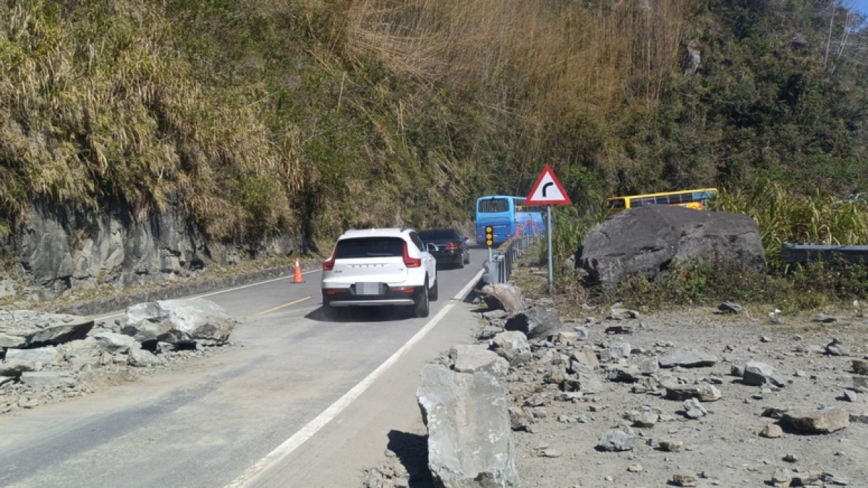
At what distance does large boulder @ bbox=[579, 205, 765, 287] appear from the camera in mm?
14773

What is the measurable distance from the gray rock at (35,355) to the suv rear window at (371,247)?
564 cm

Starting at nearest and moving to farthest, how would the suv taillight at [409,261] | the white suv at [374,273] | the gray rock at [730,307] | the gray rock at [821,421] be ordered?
the gray rock at [821,421]
the gray rock at [730,307]
the white suv at [374,273]
the suv taillight at [409,261]

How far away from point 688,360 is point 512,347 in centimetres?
220

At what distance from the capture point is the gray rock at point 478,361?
Answer: 8875mm

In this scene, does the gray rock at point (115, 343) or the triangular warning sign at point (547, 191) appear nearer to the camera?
the gray rock at point (115, 343)

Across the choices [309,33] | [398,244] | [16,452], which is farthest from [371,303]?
[309,33]

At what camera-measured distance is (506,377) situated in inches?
354

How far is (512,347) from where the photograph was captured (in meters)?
10.1

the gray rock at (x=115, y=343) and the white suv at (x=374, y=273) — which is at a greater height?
the white suv at (x=374, y=273)

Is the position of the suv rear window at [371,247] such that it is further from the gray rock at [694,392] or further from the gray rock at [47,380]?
the gray rock at [694,392]

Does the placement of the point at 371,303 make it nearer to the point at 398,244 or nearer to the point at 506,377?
the point at 398,244

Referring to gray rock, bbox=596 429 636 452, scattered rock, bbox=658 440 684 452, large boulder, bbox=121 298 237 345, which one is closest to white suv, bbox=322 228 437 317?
large boulder, bbox=121 298 237 345

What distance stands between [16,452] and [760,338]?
8992 mm

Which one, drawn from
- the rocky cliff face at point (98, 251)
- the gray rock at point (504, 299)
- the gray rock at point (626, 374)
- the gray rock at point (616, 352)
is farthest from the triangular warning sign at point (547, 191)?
the rocky cliff face at point (98, 251)
